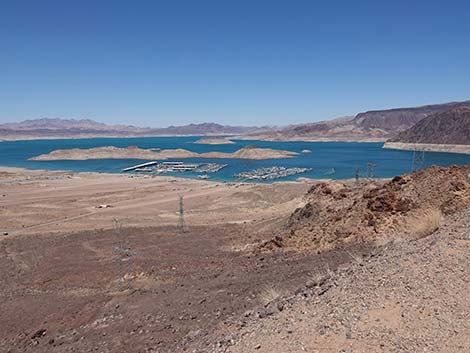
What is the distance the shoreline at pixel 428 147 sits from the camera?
14730 cm

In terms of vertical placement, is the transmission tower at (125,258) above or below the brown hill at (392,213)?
below

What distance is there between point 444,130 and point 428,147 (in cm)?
1641

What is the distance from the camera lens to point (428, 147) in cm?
16512

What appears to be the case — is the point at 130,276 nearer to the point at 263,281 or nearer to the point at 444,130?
the point at 263,281

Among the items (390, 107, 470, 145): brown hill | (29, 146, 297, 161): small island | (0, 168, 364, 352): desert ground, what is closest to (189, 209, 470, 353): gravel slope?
(0, 168, 364, 352): desert ground

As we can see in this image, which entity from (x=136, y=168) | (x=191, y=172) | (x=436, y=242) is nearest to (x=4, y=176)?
(x=136, y=168)

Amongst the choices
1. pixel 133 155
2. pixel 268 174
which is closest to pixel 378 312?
pixel 268 174

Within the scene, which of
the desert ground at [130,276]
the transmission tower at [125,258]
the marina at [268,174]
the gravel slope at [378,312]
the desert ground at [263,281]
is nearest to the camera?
the gravel slope at [378,312]

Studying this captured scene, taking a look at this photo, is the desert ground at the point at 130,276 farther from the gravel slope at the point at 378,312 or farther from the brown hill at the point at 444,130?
the brown hill at the point at 444,130

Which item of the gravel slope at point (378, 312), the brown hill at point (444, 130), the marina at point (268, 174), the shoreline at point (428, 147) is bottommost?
the shoreline at point (428, 147)

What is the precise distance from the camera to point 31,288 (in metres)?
18.4

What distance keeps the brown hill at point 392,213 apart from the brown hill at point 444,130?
15125cm

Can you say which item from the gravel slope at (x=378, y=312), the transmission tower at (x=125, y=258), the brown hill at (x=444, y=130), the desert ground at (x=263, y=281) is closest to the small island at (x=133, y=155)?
the brown hill at (x=444, y=130)

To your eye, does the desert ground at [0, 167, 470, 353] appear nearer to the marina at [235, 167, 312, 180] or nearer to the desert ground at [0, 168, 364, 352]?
the desert ground at [0, 168, 364, 352]
